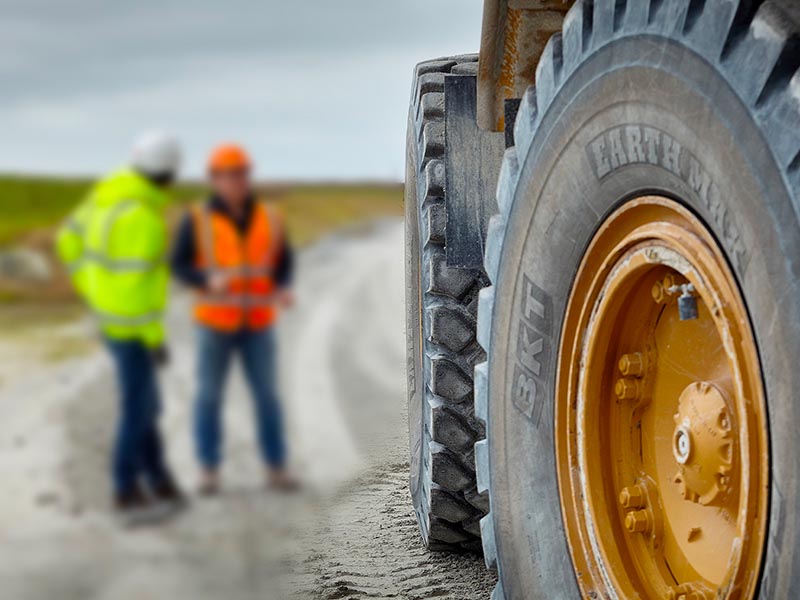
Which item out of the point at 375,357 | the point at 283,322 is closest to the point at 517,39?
the point at 375,357

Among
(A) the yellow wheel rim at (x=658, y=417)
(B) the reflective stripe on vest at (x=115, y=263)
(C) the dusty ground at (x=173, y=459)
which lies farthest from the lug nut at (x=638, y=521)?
(B) the reflective stripe on vest at (x=115, y=263)

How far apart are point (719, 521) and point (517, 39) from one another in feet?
5.02

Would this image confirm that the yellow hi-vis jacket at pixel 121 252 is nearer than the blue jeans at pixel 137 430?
Yes

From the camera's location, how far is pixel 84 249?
1477 millimetres

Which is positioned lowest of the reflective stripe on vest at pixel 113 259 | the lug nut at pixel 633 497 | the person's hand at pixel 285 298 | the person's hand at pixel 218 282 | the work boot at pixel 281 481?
the lug nut at pixel 633 497

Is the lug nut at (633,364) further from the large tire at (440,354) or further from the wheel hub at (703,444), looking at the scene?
the large tire at (440,354)

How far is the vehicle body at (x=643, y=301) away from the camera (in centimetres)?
214

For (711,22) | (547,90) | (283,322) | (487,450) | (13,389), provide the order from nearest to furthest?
(13,389) < (283,322) < (711,22) < (547,90) < (487,450)

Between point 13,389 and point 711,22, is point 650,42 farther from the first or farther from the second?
point 13,389

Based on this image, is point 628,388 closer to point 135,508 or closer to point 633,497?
point 633,497

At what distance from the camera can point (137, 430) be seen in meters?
1.60

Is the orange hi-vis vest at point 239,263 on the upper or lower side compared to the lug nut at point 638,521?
upper

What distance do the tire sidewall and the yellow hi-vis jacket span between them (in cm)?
110

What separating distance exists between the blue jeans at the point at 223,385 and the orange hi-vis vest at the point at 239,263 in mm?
22
